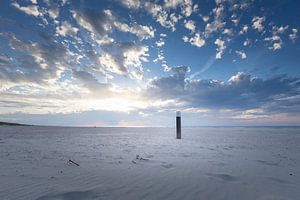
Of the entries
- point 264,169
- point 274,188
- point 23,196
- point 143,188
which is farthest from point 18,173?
point 264,169

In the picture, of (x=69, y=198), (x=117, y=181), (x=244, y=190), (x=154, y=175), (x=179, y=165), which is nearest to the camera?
(x=69, y=198)

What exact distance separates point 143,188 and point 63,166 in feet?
13.6

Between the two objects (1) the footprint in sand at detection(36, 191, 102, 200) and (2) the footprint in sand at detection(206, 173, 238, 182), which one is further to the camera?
(2) the footprint in sand at detection(206, 173, 238, 182)

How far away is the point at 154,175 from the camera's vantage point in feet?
22.2

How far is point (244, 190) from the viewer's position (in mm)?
5316

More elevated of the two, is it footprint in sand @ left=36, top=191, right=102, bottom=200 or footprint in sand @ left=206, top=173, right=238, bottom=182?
footprint in sand @ left=206, top=173, right=238, bottom=182

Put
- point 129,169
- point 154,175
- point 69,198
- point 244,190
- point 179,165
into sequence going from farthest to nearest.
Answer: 1. point 179,165
2. point 129,169
3. point 154,175
4. point 244,190
5. point 69,198

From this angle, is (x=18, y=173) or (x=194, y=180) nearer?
(x=194, y=180)

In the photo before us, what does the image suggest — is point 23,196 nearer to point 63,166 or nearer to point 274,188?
point 63,166

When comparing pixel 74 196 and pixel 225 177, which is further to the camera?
pixel 225 177

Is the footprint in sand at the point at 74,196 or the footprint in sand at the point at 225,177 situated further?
the footprint in sand at the point at 225,177

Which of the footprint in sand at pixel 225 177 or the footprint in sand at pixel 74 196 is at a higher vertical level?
the footprint in sand at pixel 225 177

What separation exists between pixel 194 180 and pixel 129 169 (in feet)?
8.50

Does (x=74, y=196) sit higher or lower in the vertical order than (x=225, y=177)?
lower
